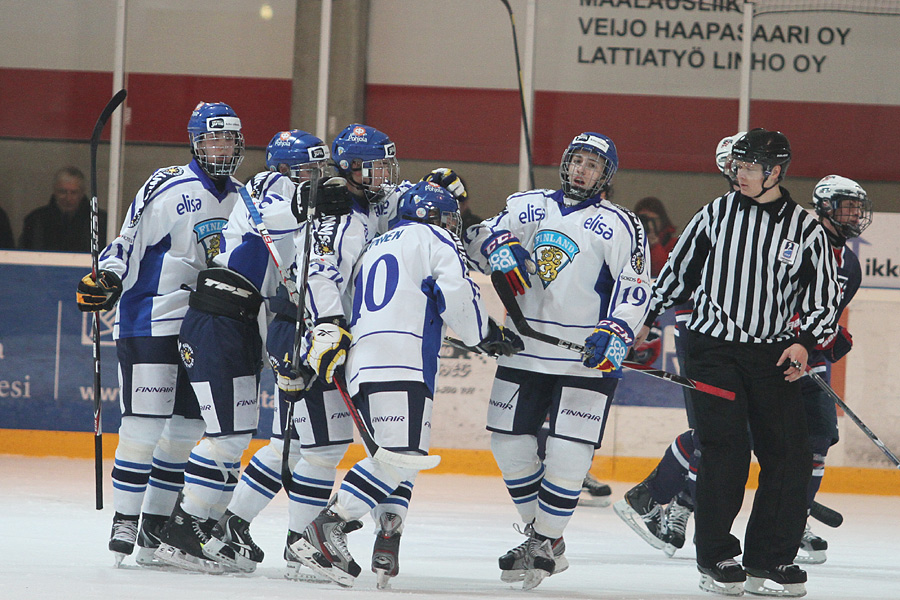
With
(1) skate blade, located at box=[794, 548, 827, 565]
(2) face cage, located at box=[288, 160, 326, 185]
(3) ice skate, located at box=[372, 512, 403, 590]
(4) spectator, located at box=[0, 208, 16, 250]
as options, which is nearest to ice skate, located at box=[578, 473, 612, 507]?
(1) skate blade, located at box=[794, 548, 827, 565]

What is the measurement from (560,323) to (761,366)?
1.93 ft

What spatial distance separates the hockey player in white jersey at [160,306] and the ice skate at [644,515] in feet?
5.09

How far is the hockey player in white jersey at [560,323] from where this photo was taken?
337 cm

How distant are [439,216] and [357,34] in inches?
154

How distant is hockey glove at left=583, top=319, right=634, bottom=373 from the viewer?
3.26 m

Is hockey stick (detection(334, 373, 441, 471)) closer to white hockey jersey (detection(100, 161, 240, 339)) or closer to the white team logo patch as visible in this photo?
white hockey jersey (detection(100, 161, 240, 339))

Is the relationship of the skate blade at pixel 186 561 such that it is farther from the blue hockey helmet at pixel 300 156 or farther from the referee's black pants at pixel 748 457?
the referee's black pants at pixel 748 457

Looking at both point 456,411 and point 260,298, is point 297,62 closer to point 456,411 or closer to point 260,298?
point 456,411

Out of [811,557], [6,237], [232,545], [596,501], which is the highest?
[6,237]

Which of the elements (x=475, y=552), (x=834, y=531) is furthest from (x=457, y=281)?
(x=834, y=531)

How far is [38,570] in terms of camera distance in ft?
10.8

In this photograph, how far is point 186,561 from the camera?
133 inches

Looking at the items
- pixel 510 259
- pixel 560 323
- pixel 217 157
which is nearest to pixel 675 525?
pixel 560 323

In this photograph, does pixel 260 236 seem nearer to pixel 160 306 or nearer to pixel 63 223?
pixel 160 306
